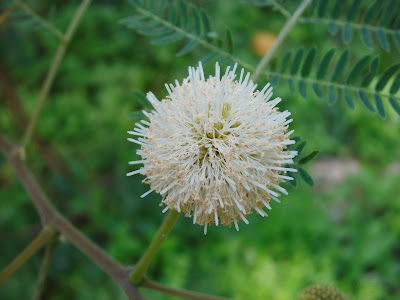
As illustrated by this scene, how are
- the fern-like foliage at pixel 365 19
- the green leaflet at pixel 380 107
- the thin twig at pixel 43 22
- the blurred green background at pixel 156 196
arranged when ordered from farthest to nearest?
the blurred green background at pixel 156 196, the thin twig at pixel 43 22, the fern-like foliage at pixel 365 19, the green leaflet at pixel 380 107

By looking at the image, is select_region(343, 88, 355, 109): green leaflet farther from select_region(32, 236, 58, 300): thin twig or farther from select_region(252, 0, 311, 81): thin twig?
select_region(32, 236, 58, 300): thin twig

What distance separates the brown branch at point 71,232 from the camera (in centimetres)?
93

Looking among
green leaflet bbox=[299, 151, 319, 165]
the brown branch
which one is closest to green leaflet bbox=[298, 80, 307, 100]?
green leaflet bbox=[299, 151, 319, 165]

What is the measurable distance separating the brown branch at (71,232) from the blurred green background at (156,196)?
582 millimetres

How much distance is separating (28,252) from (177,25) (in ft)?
2.22

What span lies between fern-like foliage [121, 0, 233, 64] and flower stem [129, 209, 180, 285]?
43cm

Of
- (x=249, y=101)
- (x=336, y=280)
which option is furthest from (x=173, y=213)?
(x=336, y=280)

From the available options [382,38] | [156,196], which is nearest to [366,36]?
[382,38]

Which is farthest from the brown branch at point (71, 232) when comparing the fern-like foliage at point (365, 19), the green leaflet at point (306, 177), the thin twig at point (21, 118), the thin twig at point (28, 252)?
the thin twig at point (21, 118)

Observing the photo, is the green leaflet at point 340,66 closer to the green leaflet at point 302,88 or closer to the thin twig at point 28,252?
the green leaflet at point 302,88

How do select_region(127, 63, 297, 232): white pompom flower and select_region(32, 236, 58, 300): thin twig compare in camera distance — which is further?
select_region(32, 236, 58, 300): thin twig

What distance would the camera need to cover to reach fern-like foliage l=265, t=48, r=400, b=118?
0.94 meters

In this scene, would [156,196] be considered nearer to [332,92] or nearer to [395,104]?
[332,92]

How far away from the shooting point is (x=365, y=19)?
3.43 ft
